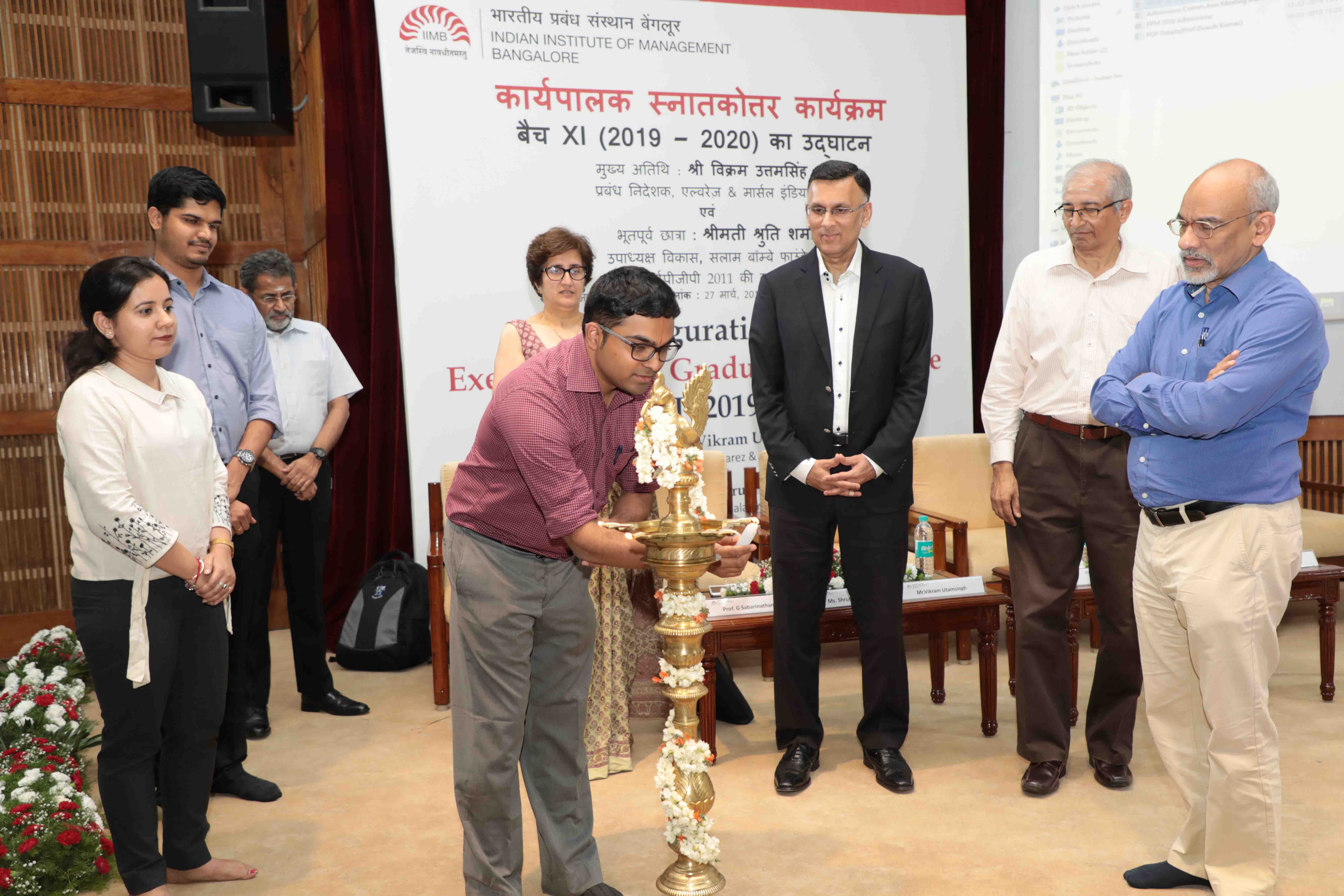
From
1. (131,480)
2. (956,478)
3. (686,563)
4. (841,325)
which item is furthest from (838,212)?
(956,478)

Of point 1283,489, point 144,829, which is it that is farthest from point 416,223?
point 1283,489

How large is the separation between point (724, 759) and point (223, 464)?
1770mm

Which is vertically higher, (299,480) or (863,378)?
(863,378)

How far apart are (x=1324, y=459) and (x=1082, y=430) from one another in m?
3.08

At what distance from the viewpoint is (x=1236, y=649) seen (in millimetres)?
2221

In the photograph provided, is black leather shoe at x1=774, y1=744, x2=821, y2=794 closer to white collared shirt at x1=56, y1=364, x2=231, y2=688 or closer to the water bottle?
the water bottle

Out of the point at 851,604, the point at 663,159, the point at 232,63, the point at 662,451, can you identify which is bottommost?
the point at 851,604

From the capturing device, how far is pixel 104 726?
2.23 metres

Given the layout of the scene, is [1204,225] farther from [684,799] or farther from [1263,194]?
[684,799]

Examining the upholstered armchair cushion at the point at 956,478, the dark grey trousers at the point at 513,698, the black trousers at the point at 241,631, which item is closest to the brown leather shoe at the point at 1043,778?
the dark grey trousers at the point at 513,698

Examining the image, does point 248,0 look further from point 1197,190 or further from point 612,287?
point 1197,190

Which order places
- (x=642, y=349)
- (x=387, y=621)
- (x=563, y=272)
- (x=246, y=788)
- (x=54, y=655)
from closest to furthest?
1. (x=642, y=349)
2. (x=246, y=788)
3. (x=563, y=272)
4. (x=54, y=655)
5. (x=387, y=621)

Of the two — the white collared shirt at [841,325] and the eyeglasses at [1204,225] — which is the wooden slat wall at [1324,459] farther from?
the eyeglasses at [1204,225]

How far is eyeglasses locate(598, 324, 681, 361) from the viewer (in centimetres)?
195
